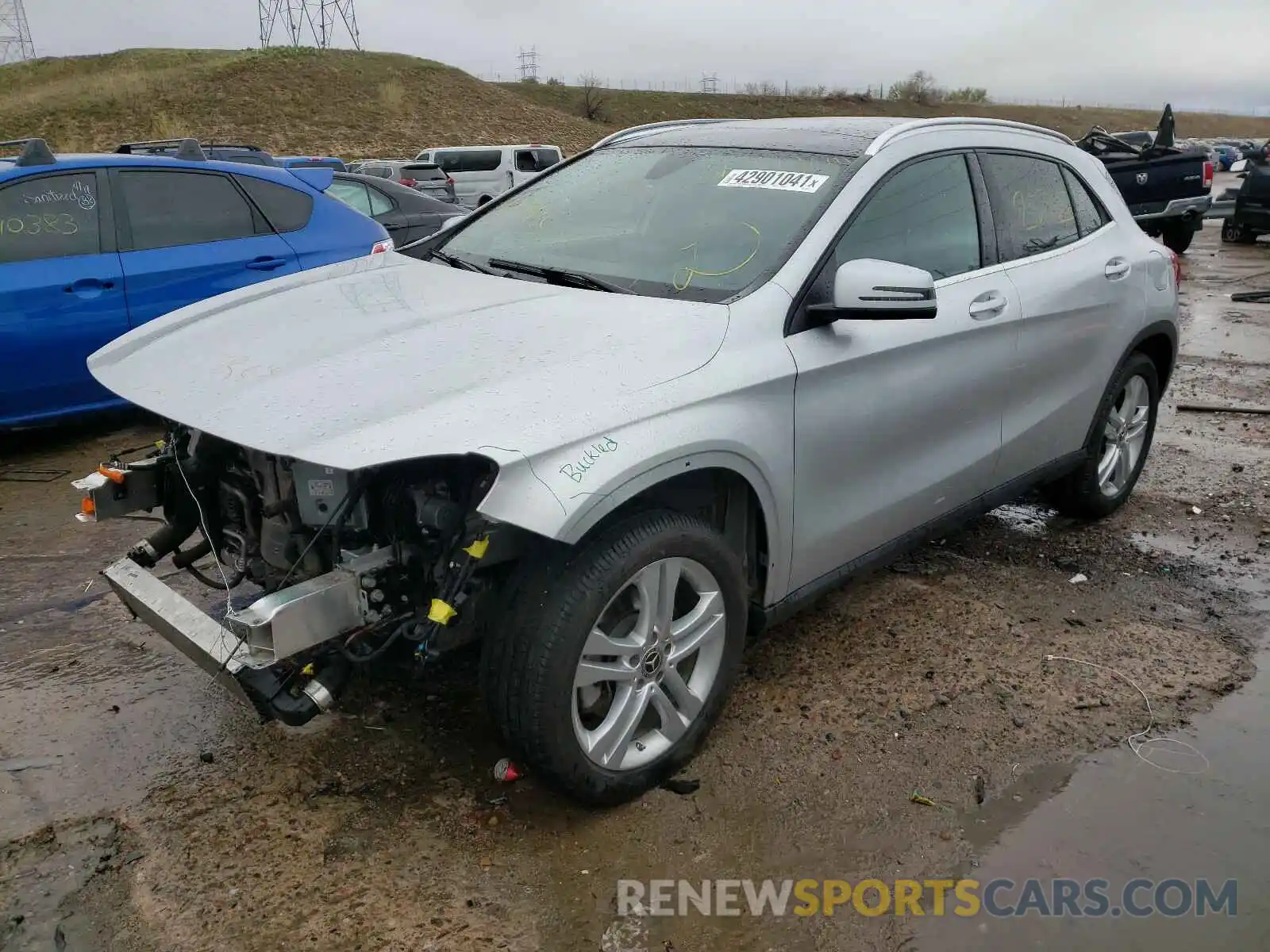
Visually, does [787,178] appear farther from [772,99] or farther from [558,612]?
[772,99]

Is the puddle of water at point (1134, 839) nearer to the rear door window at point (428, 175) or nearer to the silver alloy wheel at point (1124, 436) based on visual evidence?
the silver alloy wheel at point (1124, 436)

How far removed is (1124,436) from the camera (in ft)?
15.7

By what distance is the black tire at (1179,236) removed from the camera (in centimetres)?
1461

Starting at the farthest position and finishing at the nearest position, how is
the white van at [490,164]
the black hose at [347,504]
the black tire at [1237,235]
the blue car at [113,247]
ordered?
1. the white van at [490,164]
2. the black tire at [1237,235]
3. the blue car at [113,247]
4. the black hose at [347,504]

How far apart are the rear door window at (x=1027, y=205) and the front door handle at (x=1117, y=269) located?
218 millimetres

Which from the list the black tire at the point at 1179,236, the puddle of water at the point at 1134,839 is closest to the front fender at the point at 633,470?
the puddle of water at the point at 1134,839

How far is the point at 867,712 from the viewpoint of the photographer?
322 cm

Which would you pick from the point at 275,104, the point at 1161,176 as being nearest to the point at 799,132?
the point at 1161,176

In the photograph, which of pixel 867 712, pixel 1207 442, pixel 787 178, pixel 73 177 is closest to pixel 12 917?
pixel 867 712

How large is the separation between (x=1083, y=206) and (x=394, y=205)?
783 cm

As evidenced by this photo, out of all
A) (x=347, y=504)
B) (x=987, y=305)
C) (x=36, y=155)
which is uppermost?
(x=36, y=155)

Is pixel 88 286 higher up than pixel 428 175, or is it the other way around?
pixel 428 175

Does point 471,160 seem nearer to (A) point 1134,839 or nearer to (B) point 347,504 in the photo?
(B) point 347,504

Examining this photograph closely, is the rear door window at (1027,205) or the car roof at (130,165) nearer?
the rear door window at (1027,205)
